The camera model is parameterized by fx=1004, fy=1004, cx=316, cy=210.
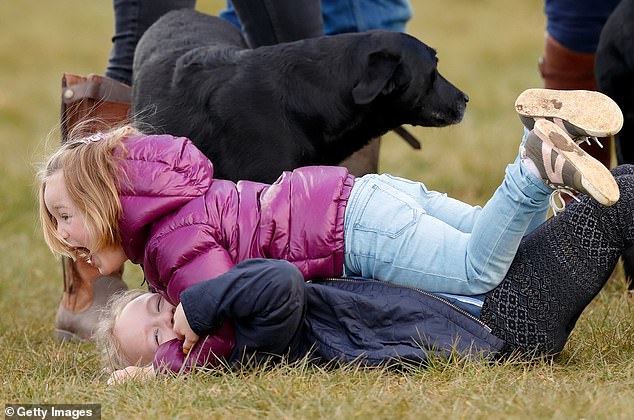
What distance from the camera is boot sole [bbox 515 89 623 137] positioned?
2.79 metres

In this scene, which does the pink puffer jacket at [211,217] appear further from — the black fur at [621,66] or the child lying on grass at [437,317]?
the black fur at [621,66]

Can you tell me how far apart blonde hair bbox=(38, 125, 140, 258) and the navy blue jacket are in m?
0.39

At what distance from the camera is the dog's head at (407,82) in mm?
3652

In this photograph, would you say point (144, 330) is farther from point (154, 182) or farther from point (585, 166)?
point (585, 166)

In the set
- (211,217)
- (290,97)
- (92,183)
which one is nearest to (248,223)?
(211,217)

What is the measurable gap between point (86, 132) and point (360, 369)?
170 cm

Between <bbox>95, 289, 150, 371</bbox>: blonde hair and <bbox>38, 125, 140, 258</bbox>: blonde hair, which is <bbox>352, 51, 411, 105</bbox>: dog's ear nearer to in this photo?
<bbox>38, 125, 140, 258</bbox>: blonde hair

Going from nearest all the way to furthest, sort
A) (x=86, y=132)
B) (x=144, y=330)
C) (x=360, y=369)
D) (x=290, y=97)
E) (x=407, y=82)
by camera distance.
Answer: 1. (x=360, y=369)
2. (x=144, y=330)
3. (x=290, y=97)
4. (x=407, y=82)
5. (x=86, y=132)

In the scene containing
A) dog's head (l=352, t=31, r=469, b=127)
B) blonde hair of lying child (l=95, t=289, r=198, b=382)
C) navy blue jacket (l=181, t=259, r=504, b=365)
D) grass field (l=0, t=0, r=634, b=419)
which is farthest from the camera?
dog's head (l=352, t=31, r=469, b=127)

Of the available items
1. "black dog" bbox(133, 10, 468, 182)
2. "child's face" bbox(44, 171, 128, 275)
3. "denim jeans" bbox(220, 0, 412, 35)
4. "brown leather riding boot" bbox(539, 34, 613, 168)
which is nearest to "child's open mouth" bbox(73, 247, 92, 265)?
"child's face" bbox(44, 171, 128, 275)

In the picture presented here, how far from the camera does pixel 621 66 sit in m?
3.81

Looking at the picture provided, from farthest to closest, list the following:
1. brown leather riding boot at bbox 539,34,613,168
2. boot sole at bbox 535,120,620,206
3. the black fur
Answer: brown leather riding boot at bbox 539,34,613,168, the black fur, boot sole at bbox 535,120,620,206

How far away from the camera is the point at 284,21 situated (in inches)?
158

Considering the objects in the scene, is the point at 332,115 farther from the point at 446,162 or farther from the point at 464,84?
the point at 464,84
